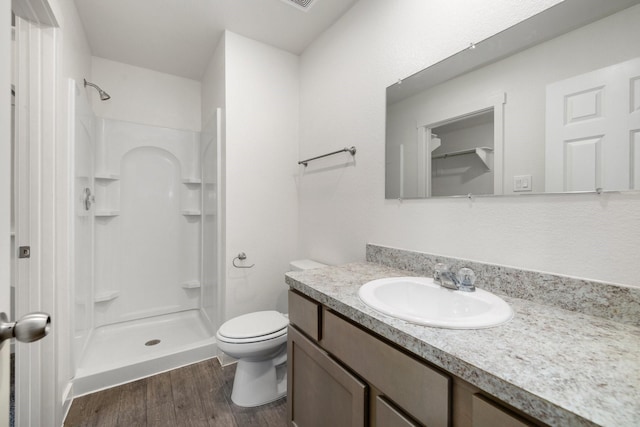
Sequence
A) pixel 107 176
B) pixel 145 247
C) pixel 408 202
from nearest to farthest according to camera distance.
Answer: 1. pixel 408 202
2. pixel 107 176
3. pixel 145 247

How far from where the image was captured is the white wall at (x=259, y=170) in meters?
2.01

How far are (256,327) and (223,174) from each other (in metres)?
1.12

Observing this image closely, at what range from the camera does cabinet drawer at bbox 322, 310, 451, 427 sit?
0.64 meters

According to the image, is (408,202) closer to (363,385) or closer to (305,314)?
(305,314)

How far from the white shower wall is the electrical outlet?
2.60 metres

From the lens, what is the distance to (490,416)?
54cm

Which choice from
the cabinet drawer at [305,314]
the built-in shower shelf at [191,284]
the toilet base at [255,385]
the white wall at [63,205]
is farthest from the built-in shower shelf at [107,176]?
the cabinet drawer at [305,314]

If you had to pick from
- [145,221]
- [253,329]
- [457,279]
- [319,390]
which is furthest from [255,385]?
[145,221]

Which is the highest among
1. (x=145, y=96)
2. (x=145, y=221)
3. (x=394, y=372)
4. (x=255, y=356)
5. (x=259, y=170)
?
(x=145, y=96)

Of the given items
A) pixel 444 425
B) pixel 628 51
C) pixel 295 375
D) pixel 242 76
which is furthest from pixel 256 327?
pixel 628 51

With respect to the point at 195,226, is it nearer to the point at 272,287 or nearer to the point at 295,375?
the point at 272,287

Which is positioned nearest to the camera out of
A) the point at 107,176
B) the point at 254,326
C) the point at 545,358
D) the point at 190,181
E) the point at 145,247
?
the point at 545,358

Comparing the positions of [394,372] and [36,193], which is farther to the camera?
[36,193]

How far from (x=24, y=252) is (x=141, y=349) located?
1.28m
